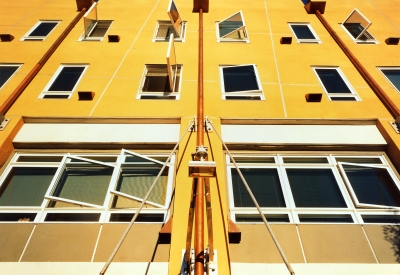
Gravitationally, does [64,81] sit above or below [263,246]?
above

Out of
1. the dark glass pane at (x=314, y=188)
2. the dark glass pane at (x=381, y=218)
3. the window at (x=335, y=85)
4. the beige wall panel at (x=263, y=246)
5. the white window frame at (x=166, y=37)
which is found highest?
the white window frame at (x=166, y=37)

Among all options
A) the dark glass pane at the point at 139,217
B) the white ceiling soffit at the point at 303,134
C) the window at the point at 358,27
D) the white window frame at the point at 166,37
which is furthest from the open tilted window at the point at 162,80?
the window at the point at 358,27

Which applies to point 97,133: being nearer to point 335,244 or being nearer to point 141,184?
point 141,184

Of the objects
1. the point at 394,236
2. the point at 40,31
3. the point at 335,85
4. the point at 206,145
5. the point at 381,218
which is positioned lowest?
the point at 394,236

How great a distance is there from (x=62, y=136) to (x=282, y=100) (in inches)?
275

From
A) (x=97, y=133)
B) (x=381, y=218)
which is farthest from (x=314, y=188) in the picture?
(x=97, y=133)

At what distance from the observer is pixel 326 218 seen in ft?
20.4

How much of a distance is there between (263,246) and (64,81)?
8.77 meters

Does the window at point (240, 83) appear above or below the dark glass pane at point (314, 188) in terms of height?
above

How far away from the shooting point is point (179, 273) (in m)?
5.15

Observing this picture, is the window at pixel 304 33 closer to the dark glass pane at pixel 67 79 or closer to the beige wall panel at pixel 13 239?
the dark glass pane at pixel 67 79

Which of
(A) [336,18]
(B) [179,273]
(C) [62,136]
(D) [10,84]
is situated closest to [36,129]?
(C) [62,136]

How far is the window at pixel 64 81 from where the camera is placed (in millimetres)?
9250

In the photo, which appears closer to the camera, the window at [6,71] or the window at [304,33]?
the window at [6,71]
